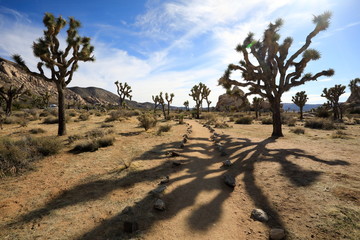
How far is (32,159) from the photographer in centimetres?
569

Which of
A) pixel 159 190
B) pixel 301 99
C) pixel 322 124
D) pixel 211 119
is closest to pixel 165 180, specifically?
pixel 159 190

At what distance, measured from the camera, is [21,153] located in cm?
535

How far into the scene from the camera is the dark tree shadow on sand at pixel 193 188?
9.89ft

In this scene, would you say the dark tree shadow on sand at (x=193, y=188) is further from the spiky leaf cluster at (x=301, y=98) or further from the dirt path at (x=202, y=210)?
the spiky leaf cluster at (x=301, y=98)

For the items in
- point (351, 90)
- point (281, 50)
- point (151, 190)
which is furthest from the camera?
point (351, 90)

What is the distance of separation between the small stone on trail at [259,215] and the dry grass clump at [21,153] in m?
6.56

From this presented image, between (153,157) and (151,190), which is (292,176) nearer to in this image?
(151,190)

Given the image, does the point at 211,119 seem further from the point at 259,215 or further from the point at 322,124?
the point at 259,215

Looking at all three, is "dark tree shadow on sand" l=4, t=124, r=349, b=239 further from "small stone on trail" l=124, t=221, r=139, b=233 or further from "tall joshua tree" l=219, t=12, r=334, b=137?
"tall joshua tree" l=219, t=12, r=334, b=137

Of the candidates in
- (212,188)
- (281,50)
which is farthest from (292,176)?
(281,50)

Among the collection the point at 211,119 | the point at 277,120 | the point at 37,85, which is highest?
the point at 37,85

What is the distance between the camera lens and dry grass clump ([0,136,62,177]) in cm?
494

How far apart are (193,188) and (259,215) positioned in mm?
1653

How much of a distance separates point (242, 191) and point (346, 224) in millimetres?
1855
